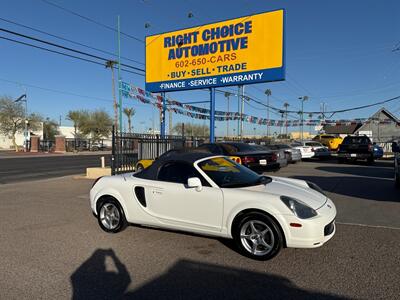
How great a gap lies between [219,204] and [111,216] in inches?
87.3

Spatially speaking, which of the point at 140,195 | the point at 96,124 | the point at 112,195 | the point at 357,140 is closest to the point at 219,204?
the point at 140,195

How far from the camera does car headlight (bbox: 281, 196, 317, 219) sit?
4.42 metres

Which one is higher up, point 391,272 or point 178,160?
point 178,160

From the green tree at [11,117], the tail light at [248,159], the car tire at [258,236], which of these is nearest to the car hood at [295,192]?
the car tire at [258,236]

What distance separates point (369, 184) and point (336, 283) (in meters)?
8.69

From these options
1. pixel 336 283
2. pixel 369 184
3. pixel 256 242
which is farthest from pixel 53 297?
pixel 369 184

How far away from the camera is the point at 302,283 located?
388cm

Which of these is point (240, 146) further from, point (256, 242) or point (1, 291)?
point (1, 291)

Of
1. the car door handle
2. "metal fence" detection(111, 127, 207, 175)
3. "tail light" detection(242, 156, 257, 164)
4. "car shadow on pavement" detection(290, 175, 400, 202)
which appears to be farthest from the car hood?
"metal fence" detection(111, 127, 207, 175)

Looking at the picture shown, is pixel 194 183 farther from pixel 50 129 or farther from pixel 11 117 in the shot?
pixel 50 129

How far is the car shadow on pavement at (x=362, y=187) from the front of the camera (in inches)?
364

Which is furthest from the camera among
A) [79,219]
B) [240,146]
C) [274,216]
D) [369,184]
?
[240,146]

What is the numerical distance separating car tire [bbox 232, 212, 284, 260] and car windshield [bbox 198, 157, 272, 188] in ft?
2.01

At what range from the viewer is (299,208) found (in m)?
4.49
